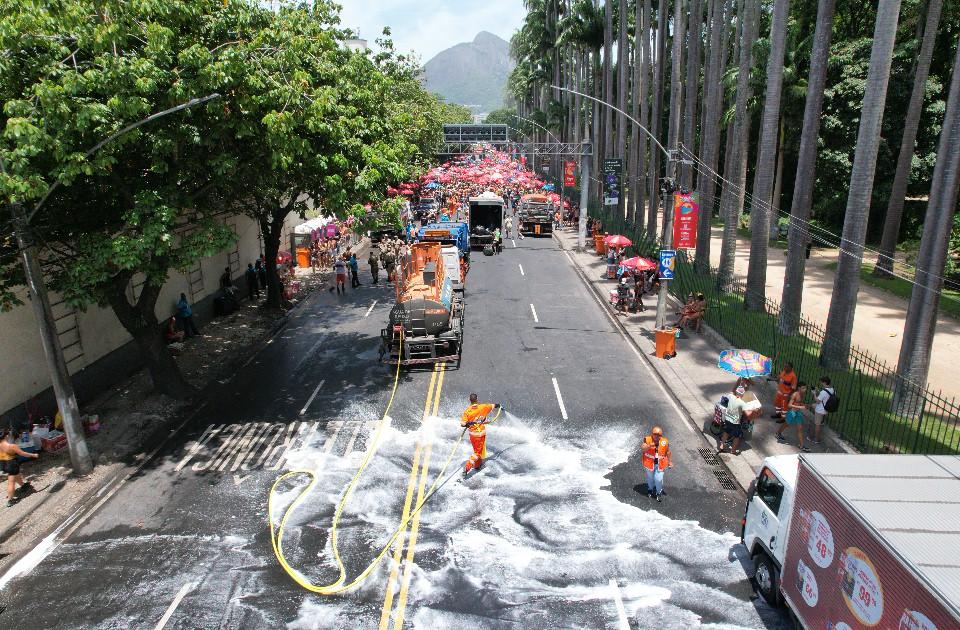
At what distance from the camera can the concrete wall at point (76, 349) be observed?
1469 cm

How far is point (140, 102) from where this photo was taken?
12.1 m

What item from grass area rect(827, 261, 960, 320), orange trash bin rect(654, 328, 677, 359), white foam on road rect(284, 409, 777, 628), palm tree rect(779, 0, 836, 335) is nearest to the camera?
white foam on road rect(284, 409, 777, 628)

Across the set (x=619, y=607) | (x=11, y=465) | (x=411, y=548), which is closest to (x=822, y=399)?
(x=619, y=607)

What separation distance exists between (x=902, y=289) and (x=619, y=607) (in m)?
26.2

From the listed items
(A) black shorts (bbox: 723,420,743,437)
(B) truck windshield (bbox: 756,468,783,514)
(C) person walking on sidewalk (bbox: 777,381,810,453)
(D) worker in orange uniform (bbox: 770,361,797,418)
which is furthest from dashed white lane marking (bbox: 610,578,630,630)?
(D) worker in orange uniform (bbox: 770,361,797,418)

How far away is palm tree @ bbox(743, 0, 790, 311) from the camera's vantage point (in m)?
21.1

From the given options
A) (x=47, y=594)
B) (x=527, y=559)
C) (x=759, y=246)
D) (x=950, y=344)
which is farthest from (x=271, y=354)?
(x=950, y=344)

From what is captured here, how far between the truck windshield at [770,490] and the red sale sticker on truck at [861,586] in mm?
2132

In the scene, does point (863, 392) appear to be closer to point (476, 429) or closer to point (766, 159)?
point (476, 429)

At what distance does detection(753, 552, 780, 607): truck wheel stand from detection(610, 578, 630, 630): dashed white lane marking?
2036 mm

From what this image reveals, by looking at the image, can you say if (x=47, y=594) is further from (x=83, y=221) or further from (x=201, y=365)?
(x=201, y=365)

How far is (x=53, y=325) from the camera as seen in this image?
1281 centimetres

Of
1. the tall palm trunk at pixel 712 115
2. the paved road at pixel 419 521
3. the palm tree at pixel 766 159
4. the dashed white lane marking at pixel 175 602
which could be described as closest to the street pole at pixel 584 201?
the tall palm trunk at pixel 712 115

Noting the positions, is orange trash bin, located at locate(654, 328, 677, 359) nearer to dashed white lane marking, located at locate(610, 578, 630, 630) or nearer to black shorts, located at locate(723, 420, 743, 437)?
black shorts, located at locate(723, 420, 743, 437)
